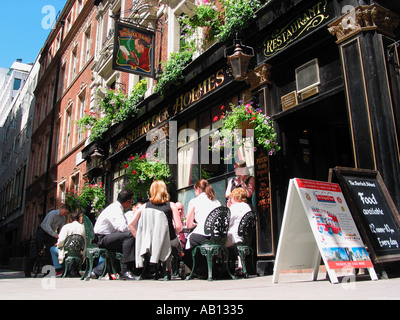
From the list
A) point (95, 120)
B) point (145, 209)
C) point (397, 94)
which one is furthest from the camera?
point (95, 120)

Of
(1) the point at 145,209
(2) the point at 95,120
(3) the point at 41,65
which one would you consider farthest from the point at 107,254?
(3) the point at 41,65

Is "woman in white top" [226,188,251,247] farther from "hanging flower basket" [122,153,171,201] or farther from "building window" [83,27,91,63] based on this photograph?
"building window" [83,27,91,63]

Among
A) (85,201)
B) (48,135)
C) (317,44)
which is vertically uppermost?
(48,135)

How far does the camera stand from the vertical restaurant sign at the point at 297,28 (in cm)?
586

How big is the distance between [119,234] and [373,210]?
13.0 ft

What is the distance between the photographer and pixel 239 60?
278 inches

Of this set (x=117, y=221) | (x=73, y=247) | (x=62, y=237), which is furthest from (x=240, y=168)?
(x=62, y=237)

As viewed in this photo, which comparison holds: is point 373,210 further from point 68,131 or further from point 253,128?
point 68,131

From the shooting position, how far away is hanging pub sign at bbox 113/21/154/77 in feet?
33.2

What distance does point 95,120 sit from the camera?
15.0 m

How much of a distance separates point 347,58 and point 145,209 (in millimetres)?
3597

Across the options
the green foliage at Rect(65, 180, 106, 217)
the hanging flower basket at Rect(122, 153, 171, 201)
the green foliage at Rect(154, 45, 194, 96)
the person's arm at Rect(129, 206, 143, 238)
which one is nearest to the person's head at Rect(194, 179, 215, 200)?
the person's arm at Rect(129, 206, 143, 238)

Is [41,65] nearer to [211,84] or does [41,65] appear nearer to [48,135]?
[48,135]
